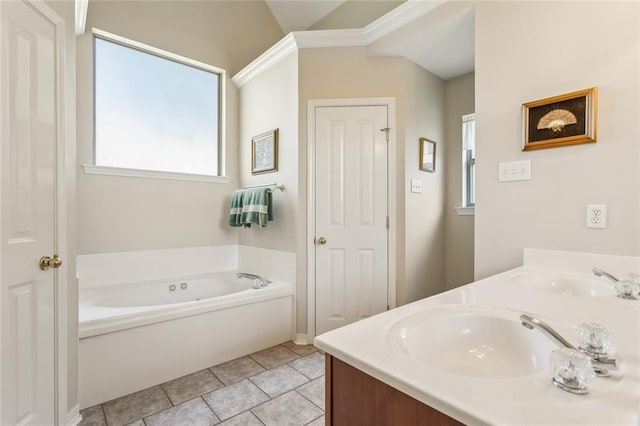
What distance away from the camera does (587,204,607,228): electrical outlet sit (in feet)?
4.71

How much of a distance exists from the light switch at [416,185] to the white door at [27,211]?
2.40 m

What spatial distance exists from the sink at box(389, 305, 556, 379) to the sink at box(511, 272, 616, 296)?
53 cm

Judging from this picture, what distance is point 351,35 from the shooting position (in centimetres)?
253

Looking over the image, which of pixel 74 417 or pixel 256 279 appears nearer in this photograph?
pixel 74 417

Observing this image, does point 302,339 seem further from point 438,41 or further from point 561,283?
point 438,41

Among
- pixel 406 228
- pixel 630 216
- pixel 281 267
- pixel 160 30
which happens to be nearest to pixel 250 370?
pixel 281 267

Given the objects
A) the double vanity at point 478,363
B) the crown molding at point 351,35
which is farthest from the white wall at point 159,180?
the double vanity at point 478,363

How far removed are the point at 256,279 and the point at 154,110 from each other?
189 cm

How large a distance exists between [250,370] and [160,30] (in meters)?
3.10

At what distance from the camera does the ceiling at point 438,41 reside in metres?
2.08

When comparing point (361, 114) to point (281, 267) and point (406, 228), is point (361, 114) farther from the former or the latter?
point (281, 267)

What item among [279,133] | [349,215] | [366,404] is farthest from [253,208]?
[366,404]

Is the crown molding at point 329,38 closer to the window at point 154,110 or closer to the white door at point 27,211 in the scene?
the window at point 154,110

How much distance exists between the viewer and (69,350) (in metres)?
1.55
